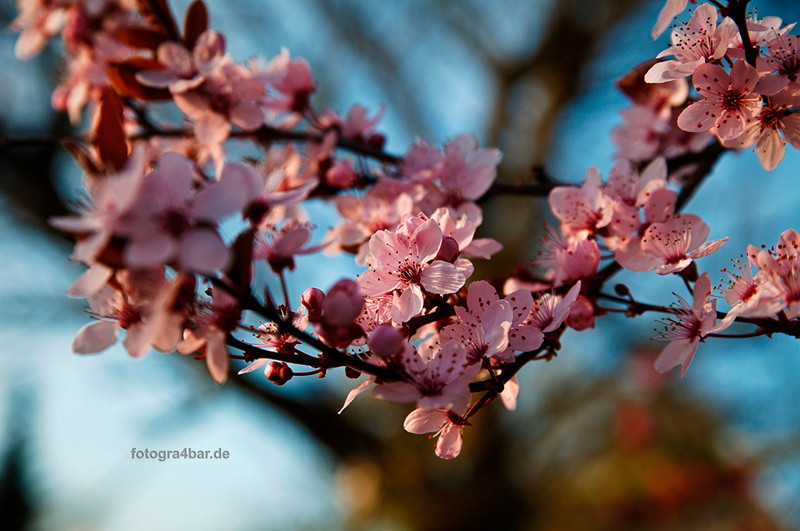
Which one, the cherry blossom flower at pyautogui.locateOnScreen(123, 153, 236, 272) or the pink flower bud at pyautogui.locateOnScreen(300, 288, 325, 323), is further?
the pink flower bud at pyautogui.locateOnScreen(300, 288, 325, 323)

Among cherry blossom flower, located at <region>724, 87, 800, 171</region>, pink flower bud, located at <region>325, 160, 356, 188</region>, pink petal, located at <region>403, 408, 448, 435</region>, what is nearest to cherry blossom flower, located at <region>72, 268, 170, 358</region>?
pink petal, located at <region>403, 408, 448, 435</region>

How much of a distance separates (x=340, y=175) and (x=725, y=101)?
0.72 metres

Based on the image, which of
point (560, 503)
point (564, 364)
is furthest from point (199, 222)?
point (560, 503)

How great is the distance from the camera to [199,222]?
455 millimetres

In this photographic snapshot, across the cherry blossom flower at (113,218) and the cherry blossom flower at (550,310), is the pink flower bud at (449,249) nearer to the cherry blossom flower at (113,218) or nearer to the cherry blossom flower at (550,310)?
the cherry blossom flower at (550,310)

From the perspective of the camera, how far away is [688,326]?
0.70 meters

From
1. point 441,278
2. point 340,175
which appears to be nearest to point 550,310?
point 441,278

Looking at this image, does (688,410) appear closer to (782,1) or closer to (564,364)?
(564,364)

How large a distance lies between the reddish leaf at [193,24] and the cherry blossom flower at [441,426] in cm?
82

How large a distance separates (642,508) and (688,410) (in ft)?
3.58

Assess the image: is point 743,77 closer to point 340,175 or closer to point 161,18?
point 340,175

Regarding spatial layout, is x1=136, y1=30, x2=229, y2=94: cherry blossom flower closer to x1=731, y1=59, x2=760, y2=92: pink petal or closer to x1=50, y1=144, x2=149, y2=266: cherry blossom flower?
x1=50, y1=144, x2=149, y2=266: cherry blossom flower

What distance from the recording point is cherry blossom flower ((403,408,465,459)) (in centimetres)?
65

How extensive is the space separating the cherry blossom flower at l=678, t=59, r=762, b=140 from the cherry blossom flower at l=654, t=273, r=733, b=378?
230 mm
